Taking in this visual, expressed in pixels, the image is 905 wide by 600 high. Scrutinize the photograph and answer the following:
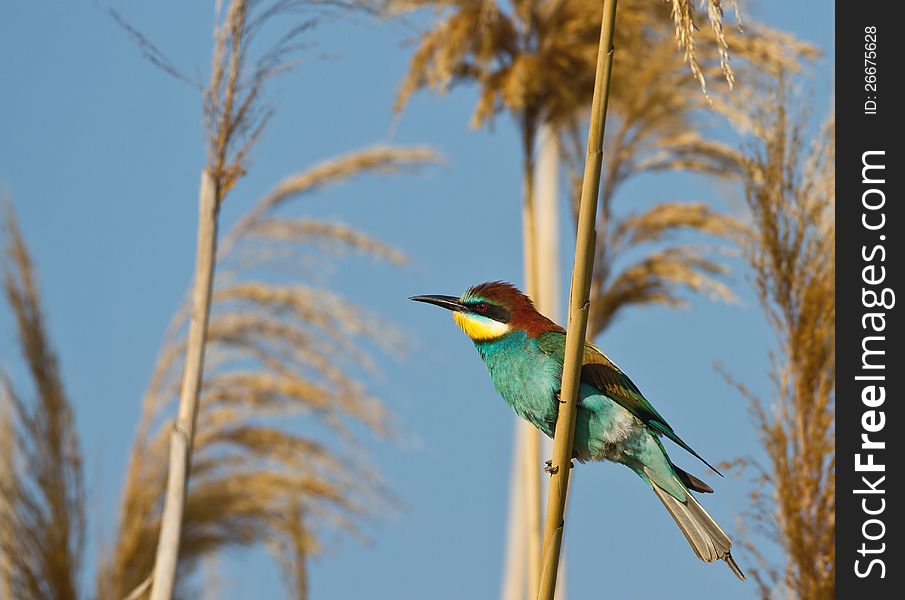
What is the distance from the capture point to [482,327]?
2871mm

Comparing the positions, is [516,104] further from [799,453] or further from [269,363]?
[799,453]

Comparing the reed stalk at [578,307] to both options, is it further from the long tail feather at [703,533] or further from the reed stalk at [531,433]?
the reed stalk at [531,433]

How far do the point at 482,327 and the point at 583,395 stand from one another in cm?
31

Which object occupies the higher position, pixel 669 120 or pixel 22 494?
pixel 669 120

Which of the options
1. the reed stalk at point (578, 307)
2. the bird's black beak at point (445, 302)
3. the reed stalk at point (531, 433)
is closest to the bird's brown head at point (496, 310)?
the bird's black beak at point (445, 302)

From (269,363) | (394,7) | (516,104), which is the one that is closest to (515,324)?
(516,104)

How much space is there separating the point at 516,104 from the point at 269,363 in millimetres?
1269

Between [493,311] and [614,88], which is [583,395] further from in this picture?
[614,88]

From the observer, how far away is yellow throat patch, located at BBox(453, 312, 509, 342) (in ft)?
9.39
